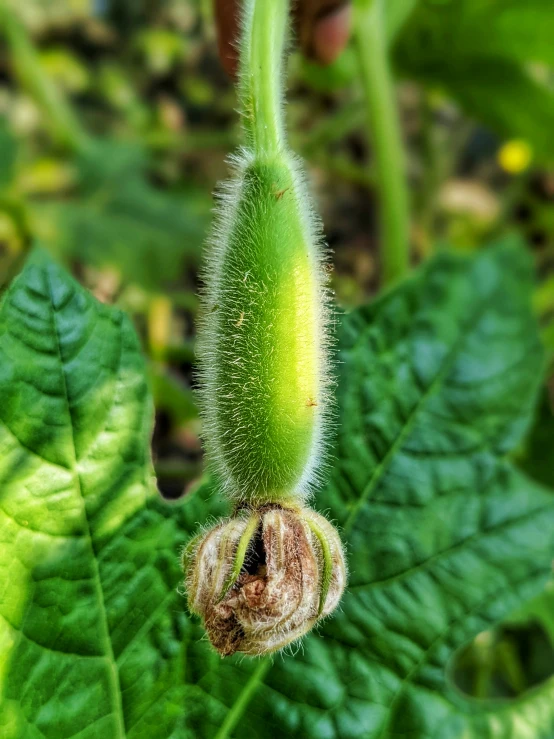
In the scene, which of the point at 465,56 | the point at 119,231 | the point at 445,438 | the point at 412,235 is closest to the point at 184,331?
the point at 119,231

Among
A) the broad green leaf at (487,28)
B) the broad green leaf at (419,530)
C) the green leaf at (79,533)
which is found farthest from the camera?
the broad green leaf at (487,28)

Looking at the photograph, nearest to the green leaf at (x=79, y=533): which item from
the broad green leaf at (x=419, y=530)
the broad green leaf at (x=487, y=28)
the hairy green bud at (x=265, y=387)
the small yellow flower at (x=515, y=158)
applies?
the broad green leaf at (x=419, y=530)

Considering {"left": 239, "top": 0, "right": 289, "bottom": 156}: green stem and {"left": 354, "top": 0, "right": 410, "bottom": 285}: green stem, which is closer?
{"left": 239, "top": 0, "right": 289, "bottom": 156}: green stem

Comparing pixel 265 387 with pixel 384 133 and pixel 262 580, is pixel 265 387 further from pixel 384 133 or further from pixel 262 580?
pixel 384 133

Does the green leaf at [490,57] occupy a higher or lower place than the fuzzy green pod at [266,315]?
higher

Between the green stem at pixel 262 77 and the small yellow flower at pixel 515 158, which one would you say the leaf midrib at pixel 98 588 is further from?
the small yellow flower at pixel 515 158

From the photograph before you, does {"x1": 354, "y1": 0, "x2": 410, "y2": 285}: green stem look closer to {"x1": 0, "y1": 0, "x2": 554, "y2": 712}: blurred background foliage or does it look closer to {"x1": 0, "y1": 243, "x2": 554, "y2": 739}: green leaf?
{"x1": 0, "y1": 0, "x2": 554, "y2": 712}: blurred background foliage

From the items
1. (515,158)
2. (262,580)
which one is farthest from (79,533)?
(515,158)

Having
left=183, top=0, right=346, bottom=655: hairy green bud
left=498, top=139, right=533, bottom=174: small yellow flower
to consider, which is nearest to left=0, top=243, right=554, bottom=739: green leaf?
left=183, top=0, right=346, bottom=655: hairy green bud
